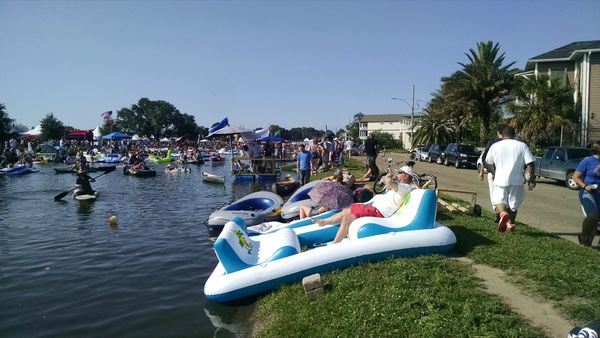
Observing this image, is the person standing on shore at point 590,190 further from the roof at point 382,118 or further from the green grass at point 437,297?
the roof at point 382,118

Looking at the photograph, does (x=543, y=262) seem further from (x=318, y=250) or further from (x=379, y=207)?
(x=318, y=250)

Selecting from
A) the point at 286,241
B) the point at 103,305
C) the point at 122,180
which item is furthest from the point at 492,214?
the point at 122,180

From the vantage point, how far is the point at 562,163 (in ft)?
57.4

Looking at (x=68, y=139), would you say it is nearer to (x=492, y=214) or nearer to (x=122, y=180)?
(x=122, y=180)

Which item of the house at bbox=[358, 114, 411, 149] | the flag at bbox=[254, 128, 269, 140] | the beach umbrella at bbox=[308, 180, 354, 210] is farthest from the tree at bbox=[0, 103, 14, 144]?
the house at bbox=[358, 114, 411, 149]

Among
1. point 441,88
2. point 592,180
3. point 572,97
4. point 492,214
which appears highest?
point 441,88

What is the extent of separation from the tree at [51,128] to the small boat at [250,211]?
8034cm

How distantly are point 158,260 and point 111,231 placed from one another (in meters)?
3.76

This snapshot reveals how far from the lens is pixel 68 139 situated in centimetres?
6456

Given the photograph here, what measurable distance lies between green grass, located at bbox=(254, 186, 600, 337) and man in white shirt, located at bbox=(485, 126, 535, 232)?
2.59 ft

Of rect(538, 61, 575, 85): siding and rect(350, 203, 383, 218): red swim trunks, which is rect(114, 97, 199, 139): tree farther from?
rect(350, 203, 383, 218): red swim trunks

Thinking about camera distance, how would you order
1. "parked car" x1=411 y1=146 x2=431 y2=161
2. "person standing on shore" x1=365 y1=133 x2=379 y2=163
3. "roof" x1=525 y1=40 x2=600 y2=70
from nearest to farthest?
"person standing on shore" x1=365 y1=133 x2=379 y2=163, "roof" x1=525 y1=40 x2=600 y2=70, "parked car" x1=411 y1=146 x2=431 y2=161

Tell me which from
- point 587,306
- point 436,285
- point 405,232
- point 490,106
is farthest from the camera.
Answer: point 490,106

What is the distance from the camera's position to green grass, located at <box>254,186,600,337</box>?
4262mm
